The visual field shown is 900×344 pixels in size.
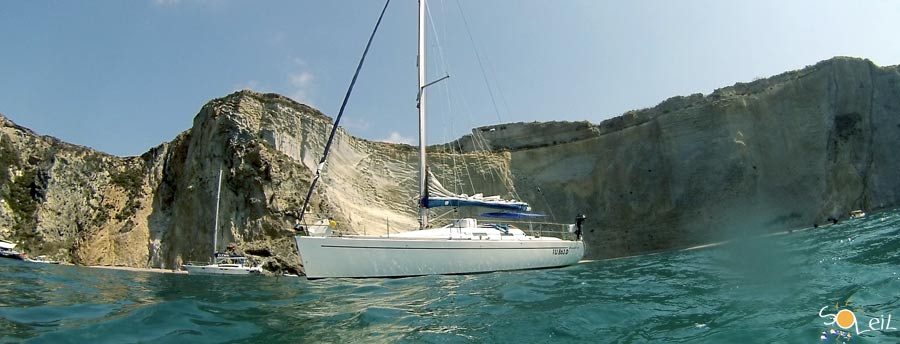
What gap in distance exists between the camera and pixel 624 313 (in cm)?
632

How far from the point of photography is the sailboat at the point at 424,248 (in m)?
13.9

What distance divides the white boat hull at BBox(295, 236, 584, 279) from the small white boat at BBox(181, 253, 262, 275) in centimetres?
881

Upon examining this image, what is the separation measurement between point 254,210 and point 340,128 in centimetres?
812

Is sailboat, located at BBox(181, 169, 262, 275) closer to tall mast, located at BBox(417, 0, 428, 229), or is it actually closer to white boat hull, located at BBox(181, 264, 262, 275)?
white boat hull, located at BBox(181, 264, 262, 275)

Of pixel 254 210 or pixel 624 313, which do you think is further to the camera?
pixel 254 210

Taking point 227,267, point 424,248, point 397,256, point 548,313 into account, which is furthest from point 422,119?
point 548,313

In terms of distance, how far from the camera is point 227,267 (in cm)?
2181

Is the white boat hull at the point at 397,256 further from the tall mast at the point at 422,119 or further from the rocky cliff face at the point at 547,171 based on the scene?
the rocky cliff face at the point at 547,171

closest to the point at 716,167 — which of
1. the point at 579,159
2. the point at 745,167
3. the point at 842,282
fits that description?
the point at 745,167

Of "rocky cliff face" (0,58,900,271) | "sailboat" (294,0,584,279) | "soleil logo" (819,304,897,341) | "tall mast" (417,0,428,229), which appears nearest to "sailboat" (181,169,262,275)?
"rocky cliff face" (0,58,900,271)

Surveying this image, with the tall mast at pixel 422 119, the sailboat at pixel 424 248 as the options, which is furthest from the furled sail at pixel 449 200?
the tall mast at pixel 422 119

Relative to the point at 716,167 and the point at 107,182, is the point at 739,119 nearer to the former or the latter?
the point at 716,167

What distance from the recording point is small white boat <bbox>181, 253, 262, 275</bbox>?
2139 cm

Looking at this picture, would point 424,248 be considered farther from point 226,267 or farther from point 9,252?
point 9,252
